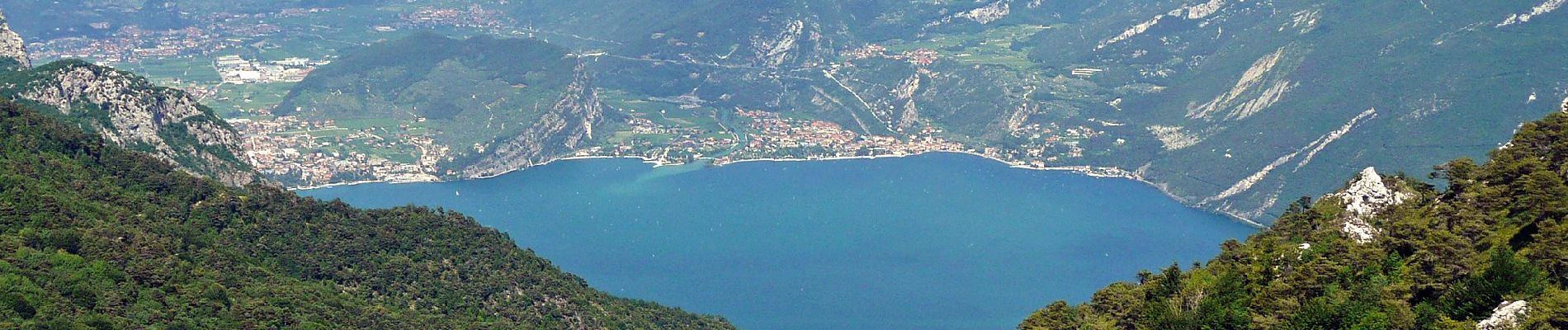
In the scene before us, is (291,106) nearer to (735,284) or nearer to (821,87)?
(821,87)

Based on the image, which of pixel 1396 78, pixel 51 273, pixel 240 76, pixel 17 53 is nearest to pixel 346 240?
pixel 51 273

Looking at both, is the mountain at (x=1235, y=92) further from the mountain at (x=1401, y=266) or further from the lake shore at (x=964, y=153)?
the mountain at (x=1401, y=266)

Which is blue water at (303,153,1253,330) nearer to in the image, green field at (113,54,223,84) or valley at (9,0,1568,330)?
valley at (9,0,1568,330)

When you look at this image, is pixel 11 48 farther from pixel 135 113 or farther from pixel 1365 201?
pixel 1365 201

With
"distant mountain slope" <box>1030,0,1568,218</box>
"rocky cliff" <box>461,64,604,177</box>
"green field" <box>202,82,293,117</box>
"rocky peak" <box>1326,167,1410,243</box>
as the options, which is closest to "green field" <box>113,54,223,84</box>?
"green field" <box>202,82,293,117</box>

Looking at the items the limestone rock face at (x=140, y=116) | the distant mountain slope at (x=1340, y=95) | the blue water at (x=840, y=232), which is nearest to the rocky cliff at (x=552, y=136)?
the blue water at (x=840, y=232)

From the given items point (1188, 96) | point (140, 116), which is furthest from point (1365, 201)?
point (1188, 96)

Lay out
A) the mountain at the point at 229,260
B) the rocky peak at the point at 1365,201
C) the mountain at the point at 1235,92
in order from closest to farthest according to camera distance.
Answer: the rocky peak at the point at 1365,201 → the mountain at the point at 229,260 → the mountain at the point at 1235,92
